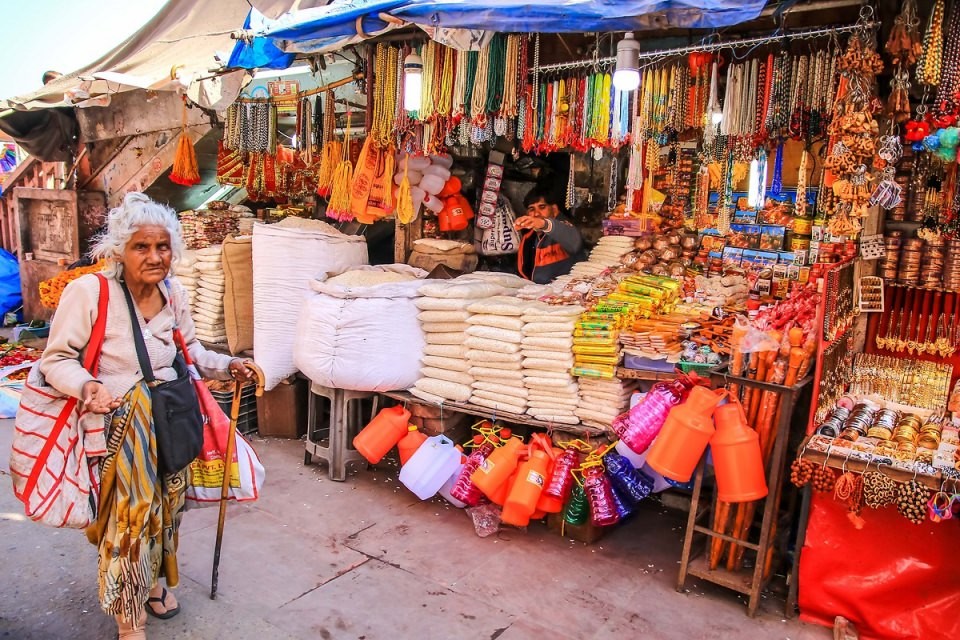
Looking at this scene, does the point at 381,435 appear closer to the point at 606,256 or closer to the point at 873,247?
the point at 606,256

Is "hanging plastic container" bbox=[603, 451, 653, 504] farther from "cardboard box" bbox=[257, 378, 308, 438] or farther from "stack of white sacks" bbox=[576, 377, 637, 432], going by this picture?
"cardboard box" bbox=[257, 378, 308, 438]

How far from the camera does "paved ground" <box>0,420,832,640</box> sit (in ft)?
10.5

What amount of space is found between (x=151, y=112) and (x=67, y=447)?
236 inches

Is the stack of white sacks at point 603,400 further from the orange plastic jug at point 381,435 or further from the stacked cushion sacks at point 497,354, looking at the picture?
the orange plastic jug at point 381,435

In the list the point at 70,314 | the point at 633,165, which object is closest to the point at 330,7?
the point at 633,165

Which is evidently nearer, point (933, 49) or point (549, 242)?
point (933, 49)

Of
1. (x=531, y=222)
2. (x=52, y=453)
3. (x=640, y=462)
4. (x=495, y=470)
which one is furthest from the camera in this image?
(x=531, y=222)

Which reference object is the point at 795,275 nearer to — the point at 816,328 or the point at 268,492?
the point at 816,328

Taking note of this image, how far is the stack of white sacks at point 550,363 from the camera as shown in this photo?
162 inches

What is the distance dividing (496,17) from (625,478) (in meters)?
2.39

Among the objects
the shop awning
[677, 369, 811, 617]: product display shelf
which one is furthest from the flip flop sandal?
the shop awning

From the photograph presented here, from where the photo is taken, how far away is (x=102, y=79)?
240 inches

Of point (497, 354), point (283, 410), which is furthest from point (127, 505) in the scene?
point (283, 410)

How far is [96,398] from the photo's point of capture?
8.25 ft
